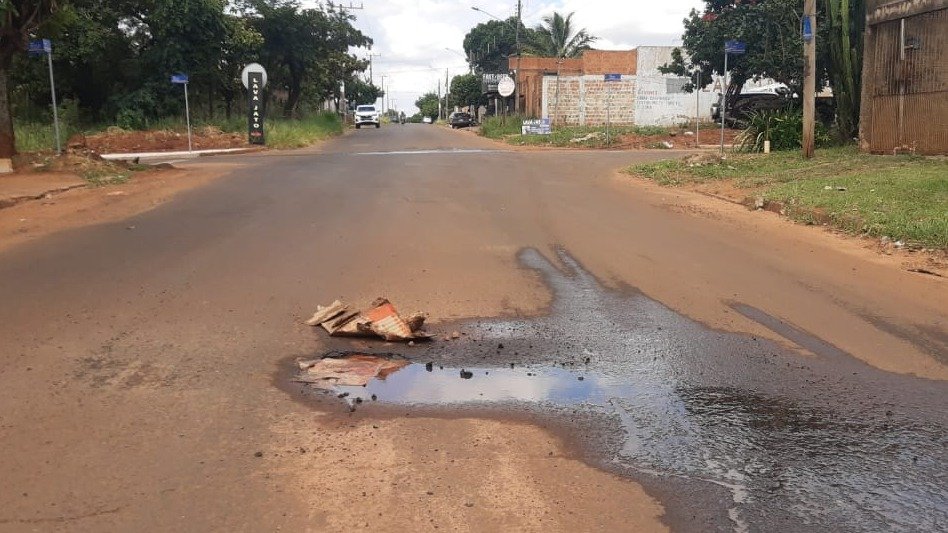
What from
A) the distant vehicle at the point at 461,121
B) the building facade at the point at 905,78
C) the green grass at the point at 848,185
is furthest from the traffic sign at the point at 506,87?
the building facade at the point at 905,78

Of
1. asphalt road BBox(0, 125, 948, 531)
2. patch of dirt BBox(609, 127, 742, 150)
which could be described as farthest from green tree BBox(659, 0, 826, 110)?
asphalt road BBox(0, 125, 948, 531)

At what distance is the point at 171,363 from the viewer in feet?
16.7

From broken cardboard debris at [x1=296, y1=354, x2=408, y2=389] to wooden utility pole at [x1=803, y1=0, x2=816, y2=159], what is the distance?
47.3 ft

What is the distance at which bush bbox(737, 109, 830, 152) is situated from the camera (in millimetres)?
20172

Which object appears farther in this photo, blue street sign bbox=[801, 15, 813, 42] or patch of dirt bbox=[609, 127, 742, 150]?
patch of dirt bbox=[609, 127, 742, 150]

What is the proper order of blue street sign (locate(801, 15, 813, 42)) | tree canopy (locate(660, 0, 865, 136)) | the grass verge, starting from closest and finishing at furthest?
blue street sign (locate(801, 15, 813, 42))
tree canopy (locate(660, 0, 865, 136))
the grass verge

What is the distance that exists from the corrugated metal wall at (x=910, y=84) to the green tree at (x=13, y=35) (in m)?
17.7

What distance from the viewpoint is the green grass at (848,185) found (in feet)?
32.3

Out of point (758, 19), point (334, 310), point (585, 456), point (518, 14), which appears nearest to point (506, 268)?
point (334, 310)

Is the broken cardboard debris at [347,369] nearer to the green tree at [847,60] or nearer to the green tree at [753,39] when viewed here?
the green tree at [847,60]

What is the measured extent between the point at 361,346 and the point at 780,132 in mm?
17628

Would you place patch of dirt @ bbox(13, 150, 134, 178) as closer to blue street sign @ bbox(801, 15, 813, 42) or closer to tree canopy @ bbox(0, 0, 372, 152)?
tree canopy @ bbox(0, 0, 372, 152)

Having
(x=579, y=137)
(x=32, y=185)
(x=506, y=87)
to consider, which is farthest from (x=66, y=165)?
(x=506, y=87)

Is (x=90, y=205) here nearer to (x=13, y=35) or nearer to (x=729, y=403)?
(x=13, y=35)
